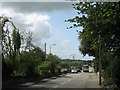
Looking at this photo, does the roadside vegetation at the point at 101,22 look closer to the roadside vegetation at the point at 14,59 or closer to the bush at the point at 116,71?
the bush at the point at 116,71

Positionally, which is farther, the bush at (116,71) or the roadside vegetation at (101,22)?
the bush at (116,71)

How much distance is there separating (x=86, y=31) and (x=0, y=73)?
1690 centimetres

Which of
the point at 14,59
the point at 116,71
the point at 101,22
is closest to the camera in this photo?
the point at 101,22

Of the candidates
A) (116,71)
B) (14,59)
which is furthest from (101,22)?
(14,59)

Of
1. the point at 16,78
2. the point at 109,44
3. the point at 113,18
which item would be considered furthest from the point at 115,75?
the point at 16,78

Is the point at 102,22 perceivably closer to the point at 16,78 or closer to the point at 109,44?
the point at 109,44

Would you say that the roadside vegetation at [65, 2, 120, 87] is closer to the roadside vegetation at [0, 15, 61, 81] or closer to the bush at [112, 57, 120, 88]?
the bush at [112, 57, 120, 88]

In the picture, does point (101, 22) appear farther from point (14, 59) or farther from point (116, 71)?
point (14, 59)

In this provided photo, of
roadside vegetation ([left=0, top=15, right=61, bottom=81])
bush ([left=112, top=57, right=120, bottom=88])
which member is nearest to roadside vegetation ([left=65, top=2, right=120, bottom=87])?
bush ([left=112, top=57, right=120, bottom=88])

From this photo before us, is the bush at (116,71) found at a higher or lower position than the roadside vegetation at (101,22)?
Answer: lower

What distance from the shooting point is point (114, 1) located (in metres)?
17.1

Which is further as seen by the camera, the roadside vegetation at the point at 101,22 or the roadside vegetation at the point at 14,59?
the roadside vegetation at the point at 14,59

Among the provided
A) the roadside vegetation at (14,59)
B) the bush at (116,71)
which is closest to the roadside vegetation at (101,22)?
the bush at (116,71)

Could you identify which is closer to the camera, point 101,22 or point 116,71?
point 101,22
